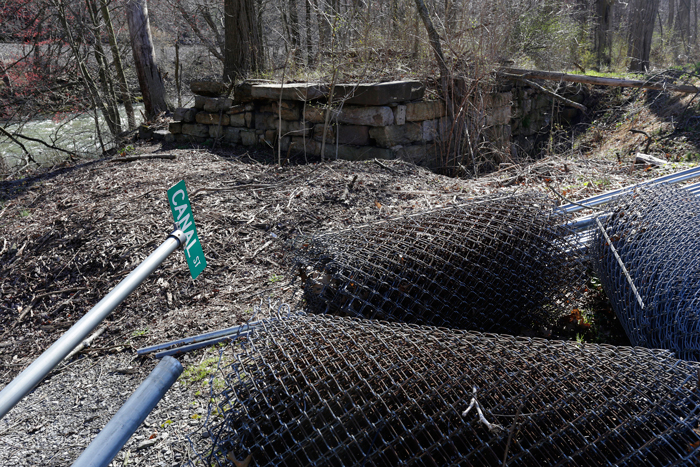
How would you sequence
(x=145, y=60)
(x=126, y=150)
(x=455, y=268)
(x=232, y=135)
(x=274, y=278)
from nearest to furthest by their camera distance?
(x=455, y=268) < (x=274, y=278) < (x=232, y=135) < (x=126, y=150) < (x=145, y=60)

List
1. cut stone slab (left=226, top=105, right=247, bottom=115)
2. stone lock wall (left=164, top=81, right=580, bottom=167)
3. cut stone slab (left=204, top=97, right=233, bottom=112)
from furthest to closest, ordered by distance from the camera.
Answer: cut stone slab (left=204, top=97, right=233, bottom=112) < cut stone slab (left=226, top=105, right=247, bottom=115) < stone lock wall (left=164, top=81, right=580, bottom=167)

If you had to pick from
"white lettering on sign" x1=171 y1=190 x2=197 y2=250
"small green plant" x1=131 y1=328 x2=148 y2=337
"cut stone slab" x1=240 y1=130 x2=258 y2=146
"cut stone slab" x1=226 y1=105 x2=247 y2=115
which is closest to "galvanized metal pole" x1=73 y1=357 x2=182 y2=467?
"white lettering on sign" x1=171 y1=190 x2=197 y2=250

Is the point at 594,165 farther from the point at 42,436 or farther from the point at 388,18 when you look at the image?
the point at 42,436

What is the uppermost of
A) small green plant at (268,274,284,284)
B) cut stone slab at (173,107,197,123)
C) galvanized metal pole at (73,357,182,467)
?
cut stone slab at (173,107,197,123)

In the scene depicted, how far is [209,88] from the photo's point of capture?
9.12m

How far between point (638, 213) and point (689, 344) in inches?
47.4

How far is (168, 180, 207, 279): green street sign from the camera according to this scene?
1889 millimetres

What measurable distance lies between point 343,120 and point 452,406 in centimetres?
626

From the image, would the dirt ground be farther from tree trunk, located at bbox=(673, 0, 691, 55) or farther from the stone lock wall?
tree trunk, located at bbox=(673, 0, 691, 55)

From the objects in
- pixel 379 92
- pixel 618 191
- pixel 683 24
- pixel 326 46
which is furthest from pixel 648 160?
pixel 683 24

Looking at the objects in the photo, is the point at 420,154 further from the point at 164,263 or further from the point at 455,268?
the point at 455,268

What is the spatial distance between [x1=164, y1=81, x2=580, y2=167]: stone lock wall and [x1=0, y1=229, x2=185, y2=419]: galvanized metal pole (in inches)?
231

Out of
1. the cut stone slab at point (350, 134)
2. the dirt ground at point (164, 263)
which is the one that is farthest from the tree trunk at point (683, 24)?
the cut stone slab at point (350, 134)

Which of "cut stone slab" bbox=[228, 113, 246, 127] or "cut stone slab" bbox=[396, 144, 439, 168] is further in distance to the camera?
A: "cut stone slab" bbox=[228, 113, 246, 127]
